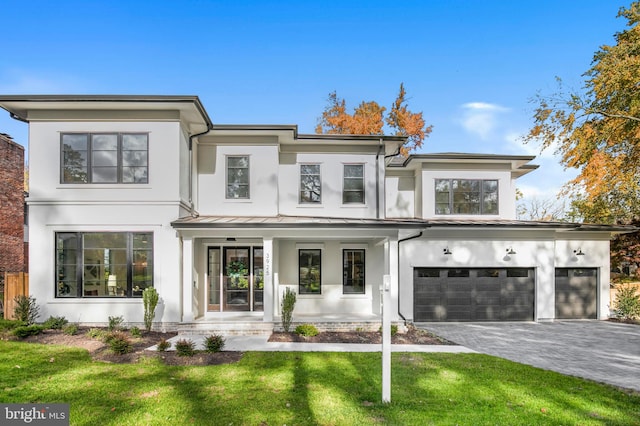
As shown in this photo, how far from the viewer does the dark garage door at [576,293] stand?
513 inches

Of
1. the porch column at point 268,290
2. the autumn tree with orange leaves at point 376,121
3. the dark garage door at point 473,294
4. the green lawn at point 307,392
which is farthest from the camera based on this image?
the autumn tree with orange leaves at point 376,121

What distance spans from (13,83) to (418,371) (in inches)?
683

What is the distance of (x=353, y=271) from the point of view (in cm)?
1239

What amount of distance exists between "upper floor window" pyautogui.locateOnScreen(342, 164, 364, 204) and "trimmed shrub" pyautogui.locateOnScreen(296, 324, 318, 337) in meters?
4.88

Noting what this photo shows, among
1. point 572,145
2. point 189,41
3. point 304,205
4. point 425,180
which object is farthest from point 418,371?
point 189,41

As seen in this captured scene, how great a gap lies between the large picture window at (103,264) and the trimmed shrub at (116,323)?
650mm

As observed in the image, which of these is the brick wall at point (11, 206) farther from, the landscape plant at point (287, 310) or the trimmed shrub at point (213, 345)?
the landscape plant at point (287, 310)

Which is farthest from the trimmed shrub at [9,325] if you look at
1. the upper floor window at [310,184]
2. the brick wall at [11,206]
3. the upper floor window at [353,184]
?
the upper floor window at [353,184]

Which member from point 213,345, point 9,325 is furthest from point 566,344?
point 9,325

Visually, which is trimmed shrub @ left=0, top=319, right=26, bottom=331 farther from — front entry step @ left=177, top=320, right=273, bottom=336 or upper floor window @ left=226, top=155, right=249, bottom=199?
upper floor window @ left=226, top=155, right=249, bottom=199

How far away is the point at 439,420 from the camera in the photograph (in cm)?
450

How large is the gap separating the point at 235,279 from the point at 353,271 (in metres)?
4.10

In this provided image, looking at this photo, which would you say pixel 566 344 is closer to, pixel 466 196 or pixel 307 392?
pixel 466 196

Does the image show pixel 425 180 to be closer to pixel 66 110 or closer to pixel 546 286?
pixel 546 286
